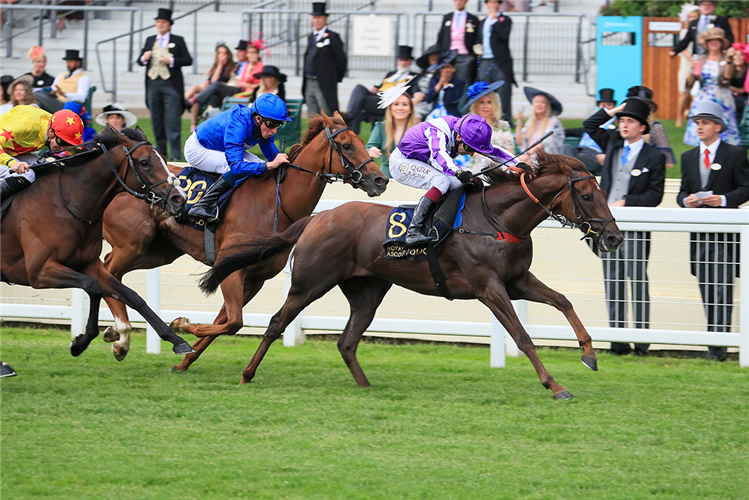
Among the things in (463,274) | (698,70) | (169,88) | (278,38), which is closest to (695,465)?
(463,274)

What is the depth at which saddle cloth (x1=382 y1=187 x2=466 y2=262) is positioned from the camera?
5805 millimetres

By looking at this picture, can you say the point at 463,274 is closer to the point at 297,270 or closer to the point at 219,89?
the point at 297,270

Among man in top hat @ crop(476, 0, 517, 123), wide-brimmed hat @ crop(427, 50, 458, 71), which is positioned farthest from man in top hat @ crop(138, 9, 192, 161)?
man in top hat @ crop(476, 0, 517, 123)

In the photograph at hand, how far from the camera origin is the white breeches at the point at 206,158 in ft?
21.1

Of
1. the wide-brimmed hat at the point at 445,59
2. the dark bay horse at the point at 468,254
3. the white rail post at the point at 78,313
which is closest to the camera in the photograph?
the dark bay horse at the point at 468,254

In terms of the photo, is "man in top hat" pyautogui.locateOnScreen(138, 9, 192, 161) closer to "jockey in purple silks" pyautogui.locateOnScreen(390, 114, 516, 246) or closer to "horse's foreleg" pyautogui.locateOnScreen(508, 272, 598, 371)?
"jockey in purple silks" pyautogui.locateOnScreen(390, 114, 516, 246)

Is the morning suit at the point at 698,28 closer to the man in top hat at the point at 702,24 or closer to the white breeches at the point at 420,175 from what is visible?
the man in top hat at the point at 702,24

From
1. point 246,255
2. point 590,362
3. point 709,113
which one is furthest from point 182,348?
point 709,113

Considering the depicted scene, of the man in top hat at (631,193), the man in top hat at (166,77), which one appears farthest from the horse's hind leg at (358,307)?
the man in top hat at (166,77)

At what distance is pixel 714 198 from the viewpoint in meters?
6.88

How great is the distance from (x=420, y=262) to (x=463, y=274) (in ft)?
0.86

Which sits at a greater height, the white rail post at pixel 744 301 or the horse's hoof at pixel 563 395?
the white rail post at pixel 744 301

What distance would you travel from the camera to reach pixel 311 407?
5.42m

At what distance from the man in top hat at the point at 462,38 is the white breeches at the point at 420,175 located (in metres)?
4.47
